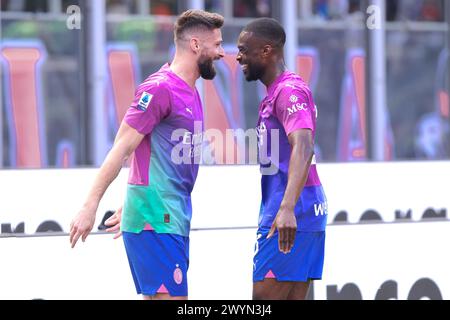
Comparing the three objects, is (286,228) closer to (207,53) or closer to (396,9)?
(207,53)

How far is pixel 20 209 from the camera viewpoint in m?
6.03

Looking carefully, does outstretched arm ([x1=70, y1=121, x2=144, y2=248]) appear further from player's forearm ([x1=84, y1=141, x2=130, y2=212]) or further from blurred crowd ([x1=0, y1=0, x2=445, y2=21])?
blurred crowd ([x1=0, y1=0, x2=445, y2=21])

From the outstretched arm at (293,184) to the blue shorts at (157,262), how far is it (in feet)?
1.39

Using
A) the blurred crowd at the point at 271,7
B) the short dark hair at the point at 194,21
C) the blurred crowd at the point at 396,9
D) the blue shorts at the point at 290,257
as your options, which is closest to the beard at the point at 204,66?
the short dark hair at the point at 194,21

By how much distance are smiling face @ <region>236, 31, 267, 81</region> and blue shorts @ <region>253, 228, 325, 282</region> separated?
2.37 feet

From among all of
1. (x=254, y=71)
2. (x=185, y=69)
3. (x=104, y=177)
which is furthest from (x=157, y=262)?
(x=254, y=71)

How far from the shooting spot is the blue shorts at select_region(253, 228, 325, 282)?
5.50 m

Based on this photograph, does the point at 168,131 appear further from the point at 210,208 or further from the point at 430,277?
the point at 430,277

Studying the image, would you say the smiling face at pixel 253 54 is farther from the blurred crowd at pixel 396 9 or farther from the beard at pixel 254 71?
the blurred crowd at pixel 396 9

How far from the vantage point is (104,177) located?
205 inches

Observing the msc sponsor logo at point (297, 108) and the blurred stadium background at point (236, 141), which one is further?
the blurred stadium background at point (236, 141)

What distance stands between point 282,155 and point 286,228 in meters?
0.42

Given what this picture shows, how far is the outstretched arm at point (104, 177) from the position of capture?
Result: 5086mm
